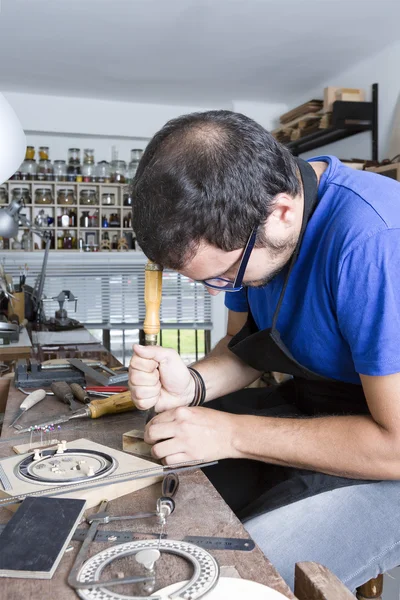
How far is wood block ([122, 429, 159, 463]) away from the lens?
1182 mm

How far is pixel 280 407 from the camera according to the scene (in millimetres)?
1600

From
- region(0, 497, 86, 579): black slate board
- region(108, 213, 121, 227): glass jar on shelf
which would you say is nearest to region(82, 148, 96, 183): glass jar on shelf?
region(108, 213, 121, 227): glass jar on shelf

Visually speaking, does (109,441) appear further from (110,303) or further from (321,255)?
(110,303)

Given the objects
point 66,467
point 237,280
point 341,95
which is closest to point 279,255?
point 237,280

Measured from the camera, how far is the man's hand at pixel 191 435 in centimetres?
111

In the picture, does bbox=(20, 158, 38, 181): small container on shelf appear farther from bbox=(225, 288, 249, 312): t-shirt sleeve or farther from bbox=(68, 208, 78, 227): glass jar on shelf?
bbox=(225, 288, 249, 312): t-shirt sleeve

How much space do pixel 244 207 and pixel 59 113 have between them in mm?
5975

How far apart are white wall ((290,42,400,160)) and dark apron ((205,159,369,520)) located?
11.5 feet

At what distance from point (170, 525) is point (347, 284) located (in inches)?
22.3

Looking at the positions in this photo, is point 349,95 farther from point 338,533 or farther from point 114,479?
point 114,479

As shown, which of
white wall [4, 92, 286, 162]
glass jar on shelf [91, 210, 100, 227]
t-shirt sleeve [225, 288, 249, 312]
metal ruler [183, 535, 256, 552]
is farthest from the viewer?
glass jar on shelf [91, 210, 100, 227]

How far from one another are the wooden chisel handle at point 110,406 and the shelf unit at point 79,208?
215 inches

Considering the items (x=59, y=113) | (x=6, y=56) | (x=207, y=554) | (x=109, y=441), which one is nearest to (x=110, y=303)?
(x=59, y=113)

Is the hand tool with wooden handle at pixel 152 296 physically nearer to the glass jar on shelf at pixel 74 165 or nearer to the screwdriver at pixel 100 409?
the screwdriver at pixel 100 409
